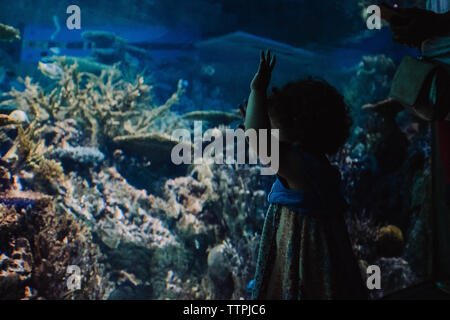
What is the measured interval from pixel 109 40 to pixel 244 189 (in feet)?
40.5

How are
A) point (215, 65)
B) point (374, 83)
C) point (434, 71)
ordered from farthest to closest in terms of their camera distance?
point (215, 65) → point (374, 83) → point (434, 71)

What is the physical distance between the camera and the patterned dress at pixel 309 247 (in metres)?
1.12

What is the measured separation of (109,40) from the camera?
13250mm

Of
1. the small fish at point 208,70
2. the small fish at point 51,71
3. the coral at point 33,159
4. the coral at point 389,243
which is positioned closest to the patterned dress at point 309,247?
the coral at point 389,243

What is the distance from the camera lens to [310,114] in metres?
1.20

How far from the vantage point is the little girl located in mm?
1120

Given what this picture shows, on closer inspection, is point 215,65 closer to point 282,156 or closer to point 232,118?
point 232,118

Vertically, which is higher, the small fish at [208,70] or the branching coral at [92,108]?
the small fish at [208,70]

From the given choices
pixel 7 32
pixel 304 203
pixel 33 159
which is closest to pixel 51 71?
pixel 7 32

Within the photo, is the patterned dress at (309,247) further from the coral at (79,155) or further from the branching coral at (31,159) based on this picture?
the coral at (79,155)

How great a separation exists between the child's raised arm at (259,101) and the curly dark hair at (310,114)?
0.74 ft

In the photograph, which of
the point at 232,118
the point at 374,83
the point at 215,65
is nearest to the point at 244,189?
the point at 232,118

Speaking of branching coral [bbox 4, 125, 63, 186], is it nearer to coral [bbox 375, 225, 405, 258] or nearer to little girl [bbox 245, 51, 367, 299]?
little girl [bbox 245, 51, 367, 299]

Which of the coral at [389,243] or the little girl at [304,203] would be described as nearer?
the little girl at [304,203]
